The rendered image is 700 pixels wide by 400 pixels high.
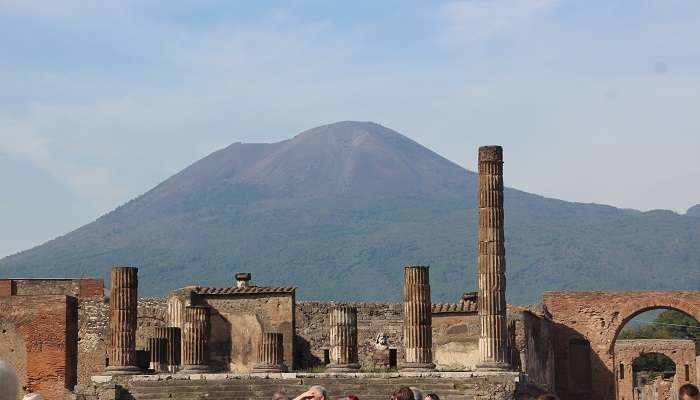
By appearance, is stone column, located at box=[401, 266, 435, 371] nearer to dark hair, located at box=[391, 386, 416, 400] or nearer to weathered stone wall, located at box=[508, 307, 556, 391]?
weathered stone wall, located at box=[508, 307, 556, 391]

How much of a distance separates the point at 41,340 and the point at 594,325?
16.0 meters

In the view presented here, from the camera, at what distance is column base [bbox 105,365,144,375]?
3144 centimetres

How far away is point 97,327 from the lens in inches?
1565

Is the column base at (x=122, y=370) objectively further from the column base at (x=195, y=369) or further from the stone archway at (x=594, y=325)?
the stone archway at (x=594, y=325)

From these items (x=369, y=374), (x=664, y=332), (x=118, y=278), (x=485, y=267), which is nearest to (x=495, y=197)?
(x=485, y=267)

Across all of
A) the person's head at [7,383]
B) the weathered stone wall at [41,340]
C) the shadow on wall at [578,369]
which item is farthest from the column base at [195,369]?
the person's head at [7,383]

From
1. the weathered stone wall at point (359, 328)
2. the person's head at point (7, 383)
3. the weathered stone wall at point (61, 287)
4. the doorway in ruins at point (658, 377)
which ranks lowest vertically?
the doorway in ruins at point (658, 377)

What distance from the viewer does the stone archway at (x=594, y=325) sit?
4356cm

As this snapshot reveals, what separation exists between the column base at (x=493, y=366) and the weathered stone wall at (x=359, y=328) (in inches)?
341

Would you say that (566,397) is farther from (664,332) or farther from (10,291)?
(664,332)

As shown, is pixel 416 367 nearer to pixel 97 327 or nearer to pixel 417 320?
pixel 417 320

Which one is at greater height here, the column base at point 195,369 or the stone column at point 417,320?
the stone column at point 417,320

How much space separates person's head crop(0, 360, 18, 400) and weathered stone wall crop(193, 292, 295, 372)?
27133mm

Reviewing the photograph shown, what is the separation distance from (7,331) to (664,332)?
63.7m
